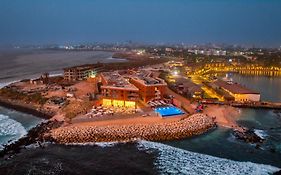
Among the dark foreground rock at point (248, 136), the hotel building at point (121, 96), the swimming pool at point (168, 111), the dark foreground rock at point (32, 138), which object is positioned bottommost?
the dark foreground rock at point (248, 136)

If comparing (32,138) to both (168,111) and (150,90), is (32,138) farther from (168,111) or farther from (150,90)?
(150,90)

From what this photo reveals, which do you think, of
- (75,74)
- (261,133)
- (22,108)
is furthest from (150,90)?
(75,74)

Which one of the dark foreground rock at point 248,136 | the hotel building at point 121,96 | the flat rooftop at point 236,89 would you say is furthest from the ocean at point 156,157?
the flat rooftop at point 236,89

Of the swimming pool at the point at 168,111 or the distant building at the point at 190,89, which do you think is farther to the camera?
the distant building at the point at 190,89

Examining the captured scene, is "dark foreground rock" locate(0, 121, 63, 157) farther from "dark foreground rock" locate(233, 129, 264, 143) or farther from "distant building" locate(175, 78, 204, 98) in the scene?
"distant building" locate(175, 78, 204, 98)

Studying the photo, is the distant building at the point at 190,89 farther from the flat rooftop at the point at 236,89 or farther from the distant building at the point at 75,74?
the distant building at the point at 75,74

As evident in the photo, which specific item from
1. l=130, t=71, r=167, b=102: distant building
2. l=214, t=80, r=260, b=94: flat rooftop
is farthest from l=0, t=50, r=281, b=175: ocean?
l=214, t=80, r=260, b=94: flat rooftop
